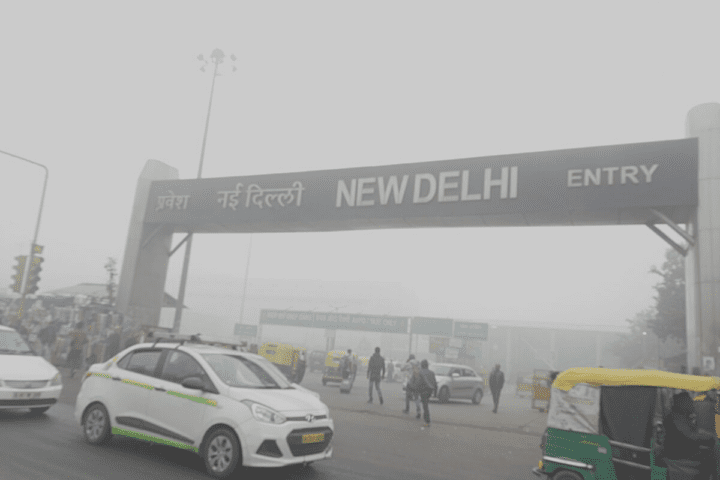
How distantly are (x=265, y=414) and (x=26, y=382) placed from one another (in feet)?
17.3

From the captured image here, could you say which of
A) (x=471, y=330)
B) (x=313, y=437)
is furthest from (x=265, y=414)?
(x=471, y=330)

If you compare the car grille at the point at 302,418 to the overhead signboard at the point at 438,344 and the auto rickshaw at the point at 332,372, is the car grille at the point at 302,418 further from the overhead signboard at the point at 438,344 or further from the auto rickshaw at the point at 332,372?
the overhead signboard at the point at 438,344

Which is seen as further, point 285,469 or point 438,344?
point 438,344

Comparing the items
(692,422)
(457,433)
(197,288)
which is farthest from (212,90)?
(197,288)

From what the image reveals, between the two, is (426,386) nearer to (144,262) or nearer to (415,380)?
(415,380)

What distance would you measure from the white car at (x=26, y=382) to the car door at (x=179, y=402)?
3299 millimetres

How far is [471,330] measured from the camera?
42.7 metres

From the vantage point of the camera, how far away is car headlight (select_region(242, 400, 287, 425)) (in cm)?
645

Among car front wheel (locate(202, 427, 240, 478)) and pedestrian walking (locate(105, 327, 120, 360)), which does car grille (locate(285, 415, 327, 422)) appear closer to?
car front wheel (locate(202, 427, 240, 478))

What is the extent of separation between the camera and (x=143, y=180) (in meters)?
20.6

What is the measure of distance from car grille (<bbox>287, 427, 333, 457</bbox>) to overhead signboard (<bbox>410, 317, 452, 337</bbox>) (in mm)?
37181

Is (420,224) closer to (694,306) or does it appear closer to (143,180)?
(694,306)

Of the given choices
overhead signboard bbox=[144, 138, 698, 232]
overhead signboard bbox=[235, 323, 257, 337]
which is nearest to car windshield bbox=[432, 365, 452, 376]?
overhead signboard bbox=[144, 138, 698, 232]

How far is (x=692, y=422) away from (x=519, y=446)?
584 cm
